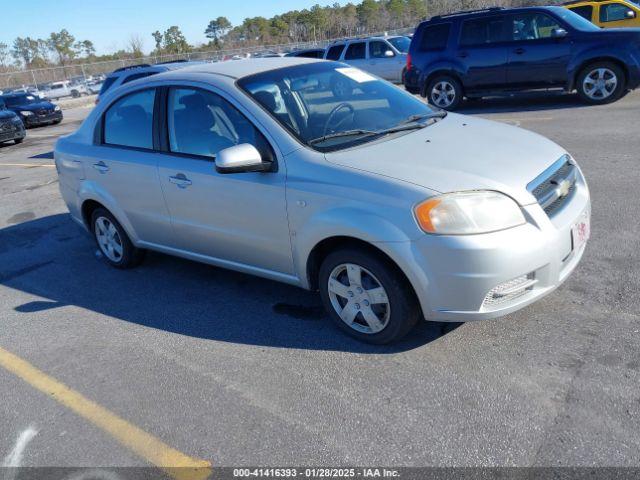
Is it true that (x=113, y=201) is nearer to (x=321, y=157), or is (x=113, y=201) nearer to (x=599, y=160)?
(x=321, y=157)

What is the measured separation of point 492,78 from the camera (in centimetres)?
1172

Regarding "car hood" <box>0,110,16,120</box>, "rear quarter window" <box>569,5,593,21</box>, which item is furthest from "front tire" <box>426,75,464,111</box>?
"car hood" <box>0,110,16,120</box>

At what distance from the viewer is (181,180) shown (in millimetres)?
4371

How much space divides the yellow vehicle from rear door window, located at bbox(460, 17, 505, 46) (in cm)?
455

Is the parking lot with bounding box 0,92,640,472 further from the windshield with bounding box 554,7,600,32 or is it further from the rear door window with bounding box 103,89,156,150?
the windshield with bounding box 554,7,600,32

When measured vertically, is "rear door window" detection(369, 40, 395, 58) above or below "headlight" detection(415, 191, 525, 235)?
above

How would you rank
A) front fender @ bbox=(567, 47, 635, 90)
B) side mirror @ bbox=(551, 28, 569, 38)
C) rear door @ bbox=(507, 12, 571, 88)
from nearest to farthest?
1. front fender @ bbox=(567, 47, 635, 90)
2. side mirror @ bbox=(551, 28, 569, 38)
3. rear door @ bbox=(507, 12, 571, 88)

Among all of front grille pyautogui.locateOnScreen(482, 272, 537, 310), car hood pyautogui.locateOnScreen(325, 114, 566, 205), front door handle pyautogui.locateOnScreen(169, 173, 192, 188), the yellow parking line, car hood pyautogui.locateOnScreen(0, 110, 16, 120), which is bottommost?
the yellow parking line

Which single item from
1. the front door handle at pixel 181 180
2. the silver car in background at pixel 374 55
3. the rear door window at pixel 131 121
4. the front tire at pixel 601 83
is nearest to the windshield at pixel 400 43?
the silver car in background at pixel 374 55

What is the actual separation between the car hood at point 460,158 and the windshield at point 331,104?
0.75 feet

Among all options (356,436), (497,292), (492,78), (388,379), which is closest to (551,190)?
(497,292)

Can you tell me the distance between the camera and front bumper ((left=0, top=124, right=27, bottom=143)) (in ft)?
54.7

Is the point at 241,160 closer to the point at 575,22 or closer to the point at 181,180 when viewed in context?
the point at 181,180

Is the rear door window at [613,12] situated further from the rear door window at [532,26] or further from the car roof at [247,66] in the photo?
the car roof at [247,66]
